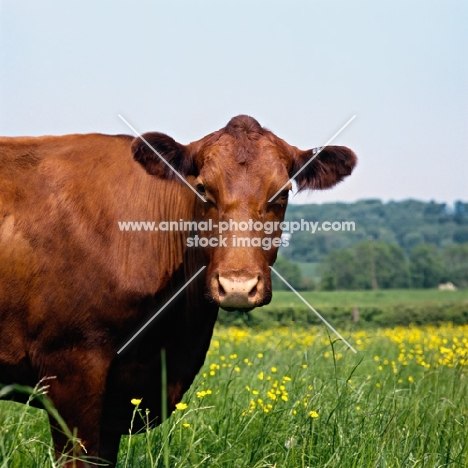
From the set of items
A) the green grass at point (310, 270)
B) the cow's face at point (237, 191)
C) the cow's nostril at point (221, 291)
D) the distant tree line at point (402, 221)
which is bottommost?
the cow's nostril at point (221, 291)

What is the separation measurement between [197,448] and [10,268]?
183 centimetres

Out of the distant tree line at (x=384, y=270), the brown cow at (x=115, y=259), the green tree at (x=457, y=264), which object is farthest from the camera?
the green tree at (x=457, y=264)

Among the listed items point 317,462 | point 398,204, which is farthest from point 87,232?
point 398,204

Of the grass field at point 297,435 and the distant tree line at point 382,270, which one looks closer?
the grass field at point 297,435

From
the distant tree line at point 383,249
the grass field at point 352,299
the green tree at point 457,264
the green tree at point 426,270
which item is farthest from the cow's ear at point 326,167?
the green tree at point 457,264

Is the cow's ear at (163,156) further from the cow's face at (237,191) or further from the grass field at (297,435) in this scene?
the grass field at (297,435)

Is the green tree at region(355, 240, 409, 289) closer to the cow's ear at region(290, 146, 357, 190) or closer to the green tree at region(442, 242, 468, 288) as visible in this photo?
the green tree at region(442, 242, 468, 288)

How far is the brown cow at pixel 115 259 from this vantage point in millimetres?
4551

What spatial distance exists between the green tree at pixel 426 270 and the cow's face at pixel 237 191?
3193 inches

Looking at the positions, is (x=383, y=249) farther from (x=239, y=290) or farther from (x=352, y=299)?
(x=239, y=290)

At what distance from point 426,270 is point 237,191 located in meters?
87.4

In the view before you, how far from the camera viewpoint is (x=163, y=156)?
5.09 m

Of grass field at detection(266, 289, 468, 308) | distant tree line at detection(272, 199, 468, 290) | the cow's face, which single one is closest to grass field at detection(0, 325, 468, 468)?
the cow's face

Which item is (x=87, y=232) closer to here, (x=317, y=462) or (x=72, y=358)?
(x=72, y=358)
